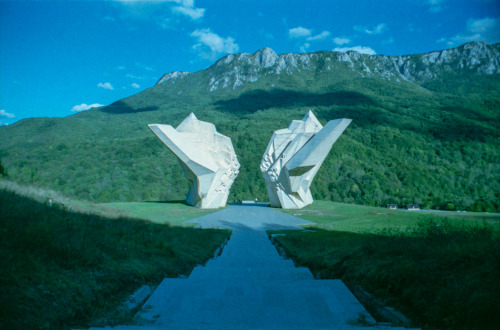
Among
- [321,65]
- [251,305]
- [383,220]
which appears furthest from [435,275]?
[321,65]

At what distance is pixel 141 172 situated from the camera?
43188mm

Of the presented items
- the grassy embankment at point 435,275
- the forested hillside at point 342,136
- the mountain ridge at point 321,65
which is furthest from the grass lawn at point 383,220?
the mountain ridge at point 321,65

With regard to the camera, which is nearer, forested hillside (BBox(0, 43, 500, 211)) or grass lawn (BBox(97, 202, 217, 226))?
grass lawn (BBox(97, 202, 217, 226))

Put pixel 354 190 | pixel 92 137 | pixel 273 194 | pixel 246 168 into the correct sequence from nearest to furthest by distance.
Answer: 1. pixel 273 194
2. pixel 354 190
3. pixel 246 168
4. pixel 92 137

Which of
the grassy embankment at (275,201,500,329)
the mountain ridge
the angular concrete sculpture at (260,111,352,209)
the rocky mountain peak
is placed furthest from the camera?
the rocky mountain peak

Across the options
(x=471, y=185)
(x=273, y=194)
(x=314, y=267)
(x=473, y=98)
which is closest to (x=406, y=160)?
(x=471, y=185)

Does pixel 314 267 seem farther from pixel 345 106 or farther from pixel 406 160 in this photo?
pixel 345 106

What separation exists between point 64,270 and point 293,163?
1990 centimetres

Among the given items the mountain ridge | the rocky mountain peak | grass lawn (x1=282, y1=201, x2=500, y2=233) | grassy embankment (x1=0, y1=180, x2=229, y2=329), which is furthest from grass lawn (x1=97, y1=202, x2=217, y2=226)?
the rocky mountain peak

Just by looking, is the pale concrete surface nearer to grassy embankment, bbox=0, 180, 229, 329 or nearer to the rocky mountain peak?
grassy embankment, bbox=0, 180, 229, 329

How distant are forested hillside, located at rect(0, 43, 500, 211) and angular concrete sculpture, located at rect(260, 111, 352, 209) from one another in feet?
34.3

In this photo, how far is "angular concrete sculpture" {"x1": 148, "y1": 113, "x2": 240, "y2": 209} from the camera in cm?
2278

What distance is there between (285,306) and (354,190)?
38.8 meters

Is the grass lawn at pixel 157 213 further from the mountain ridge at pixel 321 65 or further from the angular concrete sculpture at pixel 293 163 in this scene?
the mountain ridge at pixel 321 65
